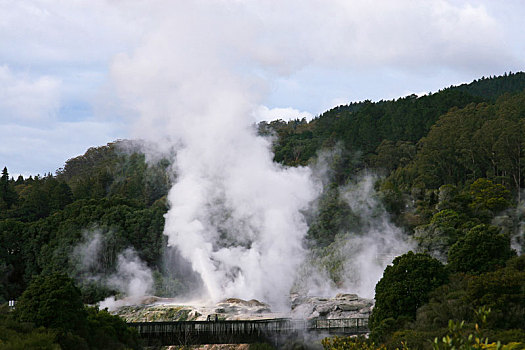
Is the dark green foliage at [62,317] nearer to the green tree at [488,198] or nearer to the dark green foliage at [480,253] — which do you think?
the dark green foliage at [480,253]


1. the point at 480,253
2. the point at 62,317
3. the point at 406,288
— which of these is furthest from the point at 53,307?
the point at 480,253

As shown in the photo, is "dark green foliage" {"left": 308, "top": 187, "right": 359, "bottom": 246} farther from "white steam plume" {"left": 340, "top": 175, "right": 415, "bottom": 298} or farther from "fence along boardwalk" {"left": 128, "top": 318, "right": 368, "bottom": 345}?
"fence along boardwalk" {"left": 128, "top": 318, "right": 368, "bottom": 345}

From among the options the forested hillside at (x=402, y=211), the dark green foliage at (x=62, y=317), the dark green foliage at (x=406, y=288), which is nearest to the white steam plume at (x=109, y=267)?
the forested hillside at (x=402, y=211)

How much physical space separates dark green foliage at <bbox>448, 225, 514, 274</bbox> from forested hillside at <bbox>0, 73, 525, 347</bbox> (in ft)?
0.16

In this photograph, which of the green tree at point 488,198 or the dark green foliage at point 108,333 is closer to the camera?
the dark green foliage at point 108,333

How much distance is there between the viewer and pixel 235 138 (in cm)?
4484

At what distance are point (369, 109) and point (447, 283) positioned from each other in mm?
48325

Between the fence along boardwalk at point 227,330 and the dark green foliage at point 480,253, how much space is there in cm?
527

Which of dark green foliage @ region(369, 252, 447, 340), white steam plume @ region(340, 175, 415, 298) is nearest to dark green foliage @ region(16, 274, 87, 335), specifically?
dark green foliage @ region(369, 252, 447, 340)

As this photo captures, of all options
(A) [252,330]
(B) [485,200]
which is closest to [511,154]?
(B) [485,200]

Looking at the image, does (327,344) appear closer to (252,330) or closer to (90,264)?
(252,330)

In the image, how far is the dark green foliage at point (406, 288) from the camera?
22.6 meters

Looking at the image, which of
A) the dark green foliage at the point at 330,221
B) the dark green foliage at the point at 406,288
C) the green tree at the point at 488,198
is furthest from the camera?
the dark green foliage at the point at 330,221

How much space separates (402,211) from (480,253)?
2005 centimetres
